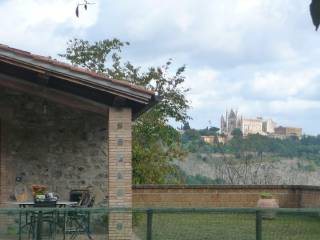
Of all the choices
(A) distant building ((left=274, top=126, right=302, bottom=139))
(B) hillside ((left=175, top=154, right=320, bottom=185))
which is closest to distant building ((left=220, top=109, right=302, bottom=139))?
(A) distant building ((left=274, top=126, right=302, bottom=139))

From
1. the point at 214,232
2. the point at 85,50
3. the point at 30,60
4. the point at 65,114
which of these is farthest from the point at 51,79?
the point at 85,50

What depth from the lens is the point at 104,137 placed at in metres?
14.4

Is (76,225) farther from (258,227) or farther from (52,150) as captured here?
(52,150)

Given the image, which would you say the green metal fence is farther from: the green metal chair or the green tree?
the green tree

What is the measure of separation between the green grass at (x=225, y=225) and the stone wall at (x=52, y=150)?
5.18 m

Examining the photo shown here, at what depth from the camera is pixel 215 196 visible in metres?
20.9

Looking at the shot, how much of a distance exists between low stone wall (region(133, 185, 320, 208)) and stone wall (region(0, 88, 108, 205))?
6.26m

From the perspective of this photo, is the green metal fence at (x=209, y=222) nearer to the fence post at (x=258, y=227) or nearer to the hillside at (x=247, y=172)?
the fence post at (x=258, y=227)

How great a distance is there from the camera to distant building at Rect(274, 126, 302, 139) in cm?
4844

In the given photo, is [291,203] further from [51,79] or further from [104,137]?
[51,79]

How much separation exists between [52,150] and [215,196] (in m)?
7.72

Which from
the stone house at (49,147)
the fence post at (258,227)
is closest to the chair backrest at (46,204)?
the stone house at (49,147)

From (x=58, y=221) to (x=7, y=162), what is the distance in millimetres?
4541

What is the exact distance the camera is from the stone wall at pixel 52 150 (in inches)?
558
